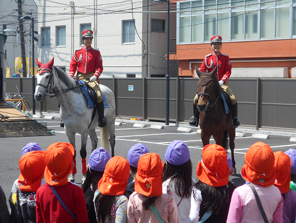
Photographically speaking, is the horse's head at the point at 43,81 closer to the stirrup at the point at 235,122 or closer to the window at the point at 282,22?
the stirrup at the point at 235,122

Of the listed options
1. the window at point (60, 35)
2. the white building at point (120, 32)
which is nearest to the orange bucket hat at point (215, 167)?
the white building at point (120, 32)

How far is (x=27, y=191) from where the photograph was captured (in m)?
4.14

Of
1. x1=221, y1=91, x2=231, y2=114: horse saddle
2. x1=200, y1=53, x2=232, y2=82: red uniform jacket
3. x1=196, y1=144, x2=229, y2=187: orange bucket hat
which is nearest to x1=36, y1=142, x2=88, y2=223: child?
x1=196, y1=144, x2=229, y2=187: orange bucket hat

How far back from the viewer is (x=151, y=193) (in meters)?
3.62

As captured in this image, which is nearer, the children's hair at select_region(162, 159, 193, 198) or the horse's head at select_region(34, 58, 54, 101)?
the children's hair at select_region(162, 159, 193, 198)

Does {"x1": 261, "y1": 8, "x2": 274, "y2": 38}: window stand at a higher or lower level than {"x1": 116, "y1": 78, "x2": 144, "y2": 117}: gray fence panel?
higher

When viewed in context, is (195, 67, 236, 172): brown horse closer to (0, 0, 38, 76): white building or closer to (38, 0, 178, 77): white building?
(38, 0, 178, 77): white building

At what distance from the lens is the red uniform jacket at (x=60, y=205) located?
3.71m

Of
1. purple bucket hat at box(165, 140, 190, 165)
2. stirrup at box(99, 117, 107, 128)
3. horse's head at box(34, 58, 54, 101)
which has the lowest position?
stirrup at box(99, 117, 107, 128)

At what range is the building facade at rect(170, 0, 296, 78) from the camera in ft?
82.0

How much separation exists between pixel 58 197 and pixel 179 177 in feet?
4.40

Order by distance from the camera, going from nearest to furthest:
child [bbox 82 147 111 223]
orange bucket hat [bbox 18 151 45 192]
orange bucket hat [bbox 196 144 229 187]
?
orange bucket hat [bbox 196 144 229 187], orange bucket hat [bbox 18 151 45 192], child [bbox 82 147 111 223]

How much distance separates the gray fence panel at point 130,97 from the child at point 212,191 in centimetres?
1888

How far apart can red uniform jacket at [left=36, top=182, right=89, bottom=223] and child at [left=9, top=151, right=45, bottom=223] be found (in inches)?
13.3
